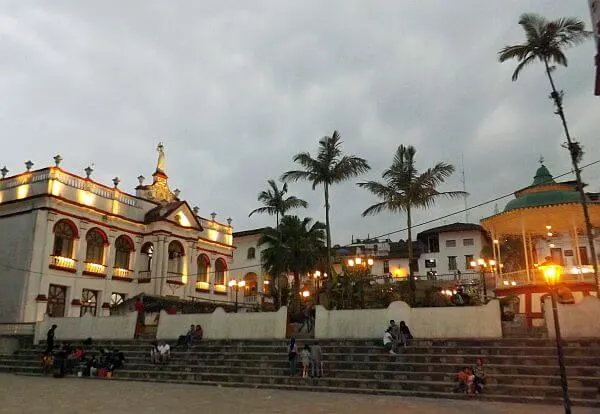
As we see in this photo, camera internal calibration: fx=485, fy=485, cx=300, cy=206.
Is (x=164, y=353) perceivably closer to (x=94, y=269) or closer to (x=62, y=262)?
(x=62, y=262)

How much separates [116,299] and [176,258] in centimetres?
655

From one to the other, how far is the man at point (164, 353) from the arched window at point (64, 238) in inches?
623

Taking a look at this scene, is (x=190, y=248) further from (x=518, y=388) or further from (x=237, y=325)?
(x=518, y=388)

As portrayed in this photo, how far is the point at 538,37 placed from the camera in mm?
25047

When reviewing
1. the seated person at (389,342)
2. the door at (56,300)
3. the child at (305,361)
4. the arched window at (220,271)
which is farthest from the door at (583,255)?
the door at (56,300)

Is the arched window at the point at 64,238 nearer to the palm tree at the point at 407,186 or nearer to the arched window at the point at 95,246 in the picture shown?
the arched window at the point at 95,246

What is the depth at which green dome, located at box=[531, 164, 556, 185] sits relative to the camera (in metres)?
28.5

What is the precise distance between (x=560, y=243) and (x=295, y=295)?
30.8 meters

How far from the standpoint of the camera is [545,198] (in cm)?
2600

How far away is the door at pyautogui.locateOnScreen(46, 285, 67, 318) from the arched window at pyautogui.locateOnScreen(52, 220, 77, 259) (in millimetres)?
2310

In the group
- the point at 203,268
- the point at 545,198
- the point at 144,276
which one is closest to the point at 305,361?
the point at 545,198

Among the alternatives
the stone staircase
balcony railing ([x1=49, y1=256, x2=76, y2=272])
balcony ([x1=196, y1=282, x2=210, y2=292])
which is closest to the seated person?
the stone staircase

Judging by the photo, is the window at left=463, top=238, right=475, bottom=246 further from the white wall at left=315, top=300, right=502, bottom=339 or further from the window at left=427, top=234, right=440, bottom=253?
the white wall at left=315, top=300, right=502, bottom=339

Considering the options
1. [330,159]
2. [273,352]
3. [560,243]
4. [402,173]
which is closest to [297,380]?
[273,352]
